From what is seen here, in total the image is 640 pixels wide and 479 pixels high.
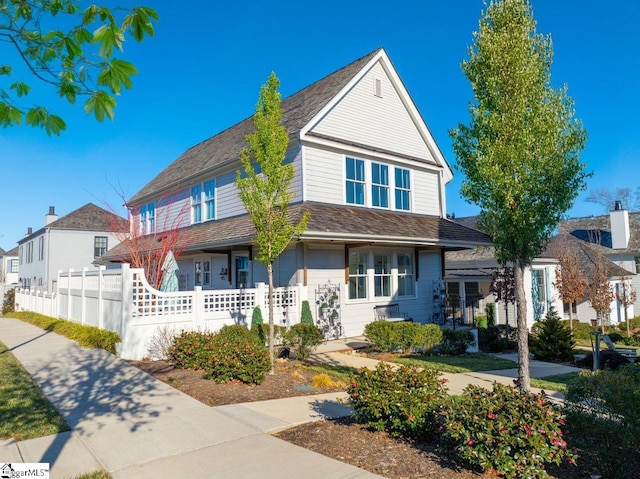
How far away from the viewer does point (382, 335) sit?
40.9ft

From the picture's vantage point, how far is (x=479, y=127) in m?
7.65

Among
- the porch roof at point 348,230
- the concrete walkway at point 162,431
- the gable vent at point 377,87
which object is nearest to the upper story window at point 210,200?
the porch roof at point 348,230

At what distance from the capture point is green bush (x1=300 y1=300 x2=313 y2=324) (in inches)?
520

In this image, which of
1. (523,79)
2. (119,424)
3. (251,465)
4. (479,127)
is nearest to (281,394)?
(119,424)

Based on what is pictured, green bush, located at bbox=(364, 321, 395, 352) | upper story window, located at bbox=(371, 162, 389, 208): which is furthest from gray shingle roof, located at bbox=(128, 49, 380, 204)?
green bush, located at bbox=(364, 321, 395, 352)

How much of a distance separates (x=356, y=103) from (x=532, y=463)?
46.7 feet

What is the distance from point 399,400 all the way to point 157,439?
9.63 feet

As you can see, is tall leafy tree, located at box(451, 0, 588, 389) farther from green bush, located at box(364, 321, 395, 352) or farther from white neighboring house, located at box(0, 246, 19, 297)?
white neighboring house, located at box(0, 246, 19, 297)

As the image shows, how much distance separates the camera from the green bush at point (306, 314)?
13203 millimetres

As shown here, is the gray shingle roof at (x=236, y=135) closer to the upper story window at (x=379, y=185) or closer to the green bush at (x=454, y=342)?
the upper story window at (x=379, y=185)

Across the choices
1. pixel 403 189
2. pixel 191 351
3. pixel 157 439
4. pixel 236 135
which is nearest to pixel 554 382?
pixel 191 351

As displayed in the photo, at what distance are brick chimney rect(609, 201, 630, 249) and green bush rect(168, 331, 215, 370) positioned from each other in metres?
31.1

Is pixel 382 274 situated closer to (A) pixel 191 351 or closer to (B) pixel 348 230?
(B) pixel 348 230

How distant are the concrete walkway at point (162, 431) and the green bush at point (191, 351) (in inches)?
35.9
